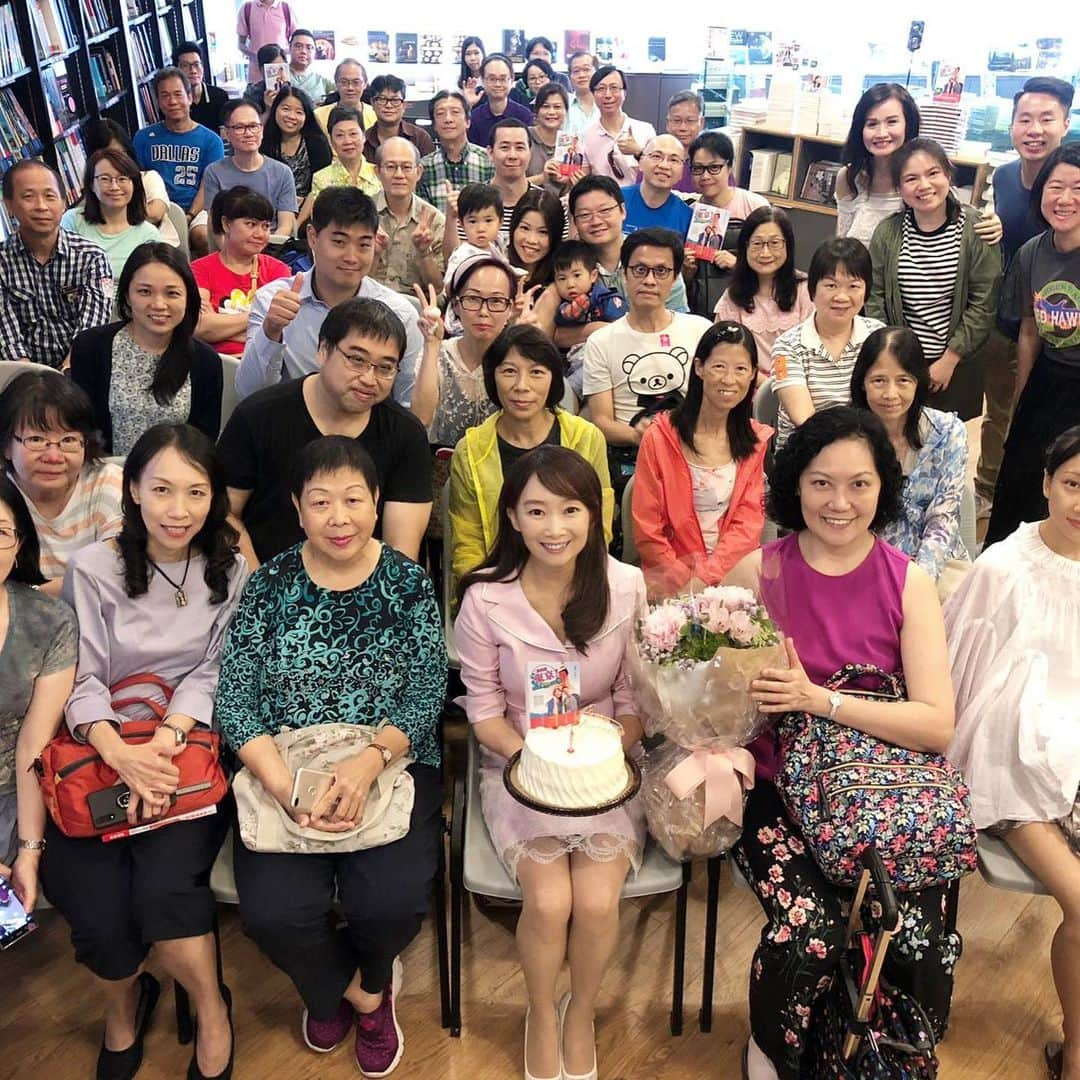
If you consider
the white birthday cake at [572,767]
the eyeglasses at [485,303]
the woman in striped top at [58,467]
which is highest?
the eyeglasses at [485,303]

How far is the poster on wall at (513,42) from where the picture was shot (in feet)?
30.0

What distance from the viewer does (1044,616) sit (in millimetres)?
2199

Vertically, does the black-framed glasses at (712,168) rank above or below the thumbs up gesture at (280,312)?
above

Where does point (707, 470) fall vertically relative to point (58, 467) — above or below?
below

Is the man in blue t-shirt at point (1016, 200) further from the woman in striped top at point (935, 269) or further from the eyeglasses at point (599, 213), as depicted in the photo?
the eyeglasses at point (599, 213)

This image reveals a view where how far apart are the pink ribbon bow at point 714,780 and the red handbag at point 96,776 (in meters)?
0.93

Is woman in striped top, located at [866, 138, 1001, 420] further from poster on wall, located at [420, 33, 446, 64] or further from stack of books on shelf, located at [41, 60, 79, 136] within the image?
poster on wall, located at [420, 33, 446, 64]

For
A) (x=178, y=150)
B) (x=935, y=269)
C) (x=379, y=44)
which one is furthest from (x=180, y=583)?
(x=379, y=44)

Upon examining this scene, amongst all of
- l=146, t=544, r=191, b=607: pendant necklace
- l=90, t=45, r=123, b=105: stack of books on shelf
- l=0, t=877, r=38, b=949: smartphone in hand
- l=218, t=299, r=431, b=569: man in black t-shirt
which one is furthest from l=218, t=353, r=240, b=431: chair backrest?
l=90, t=45, r=123, b=105: stack of books on shelf

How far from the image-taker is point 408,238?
457 centimetres

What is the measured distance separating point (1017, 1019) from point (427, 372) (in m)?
2.25

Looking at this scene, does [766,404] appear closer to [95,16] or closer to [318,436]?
[318,436]

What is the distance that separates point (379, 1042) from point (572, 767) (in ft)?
2.61

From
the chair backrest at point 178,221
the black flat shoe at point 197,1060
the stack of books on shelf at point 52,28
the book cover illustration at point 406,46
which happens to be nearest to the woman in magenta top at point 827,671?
the black flat shoe at point 197,1060
